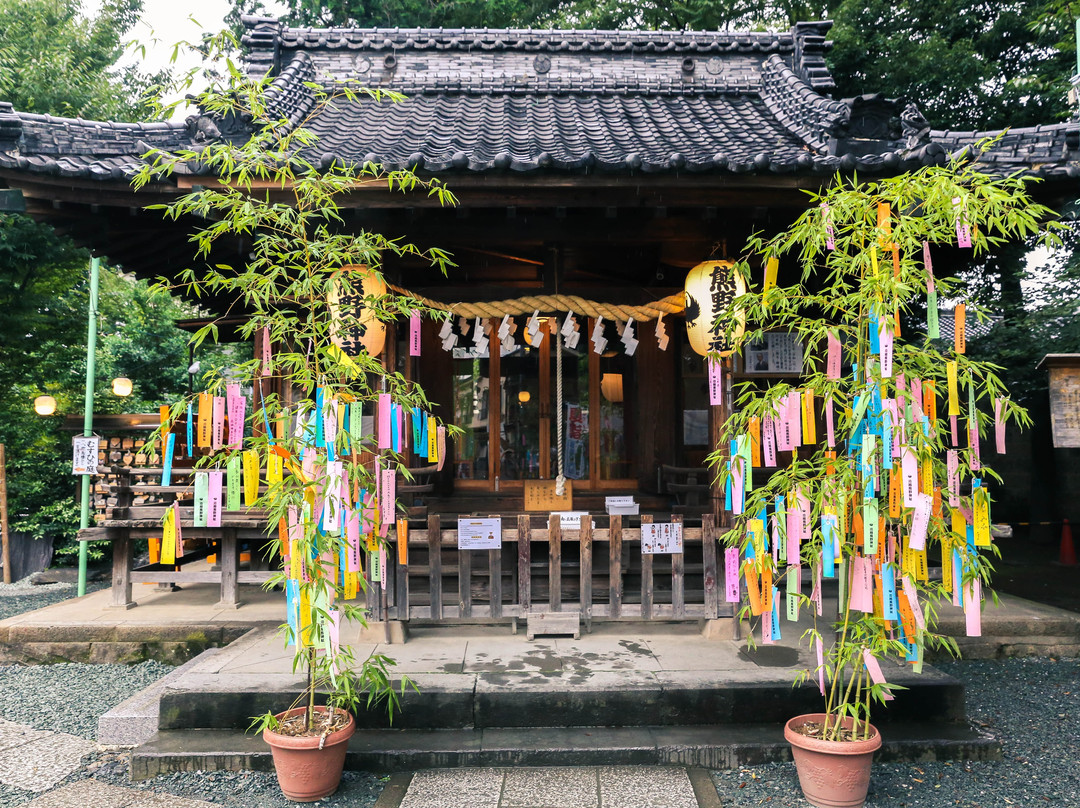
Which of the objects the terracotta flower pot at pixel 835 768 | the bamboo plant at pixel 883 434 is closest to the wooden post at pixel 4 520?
the bamboo plant at pixel 883 434

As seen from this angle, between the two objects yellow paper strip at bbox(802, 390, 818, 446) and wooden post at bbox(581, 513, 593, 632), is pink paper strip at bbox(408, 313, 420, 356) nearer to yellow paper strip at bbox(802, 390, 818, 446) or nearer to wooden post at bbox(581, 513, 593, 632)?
wooden post at bbox(581, 513, 593, 632)

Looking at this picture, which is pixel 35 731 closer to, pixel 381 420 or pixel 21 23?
pixel 381 420

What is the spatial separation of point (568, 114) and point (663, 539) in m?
4.70

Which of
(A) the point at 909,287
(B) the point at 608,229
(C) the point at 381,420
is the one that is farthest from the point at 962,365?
(C) the point at 381,420

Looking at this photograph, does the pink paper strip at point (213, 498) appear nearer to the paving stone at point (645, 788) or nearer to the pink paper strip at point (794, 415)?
the paving stone at point (645, 788)

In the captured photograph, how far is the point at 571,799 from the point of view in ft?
12.3

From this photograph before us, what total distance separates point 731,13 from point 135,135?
15.5 meters

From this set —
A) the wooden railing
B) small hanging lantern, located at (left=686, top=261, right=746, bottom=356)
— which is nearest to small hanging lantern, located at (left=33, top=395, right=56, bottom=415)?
the wooden railing

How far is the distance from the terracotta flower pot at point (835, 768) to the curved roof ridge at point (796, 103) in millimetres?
4266

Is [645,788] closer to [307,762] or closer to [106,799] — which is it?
[307,762]

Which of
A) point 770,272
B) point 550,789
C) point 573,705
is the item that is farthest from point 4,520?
point 770,272

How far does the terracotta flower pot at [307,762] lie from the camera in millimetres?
3619

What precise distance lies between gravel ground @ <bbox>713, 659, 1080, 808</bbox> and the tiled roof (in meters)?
4.03

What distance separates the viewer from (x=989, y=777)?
4012 mm
